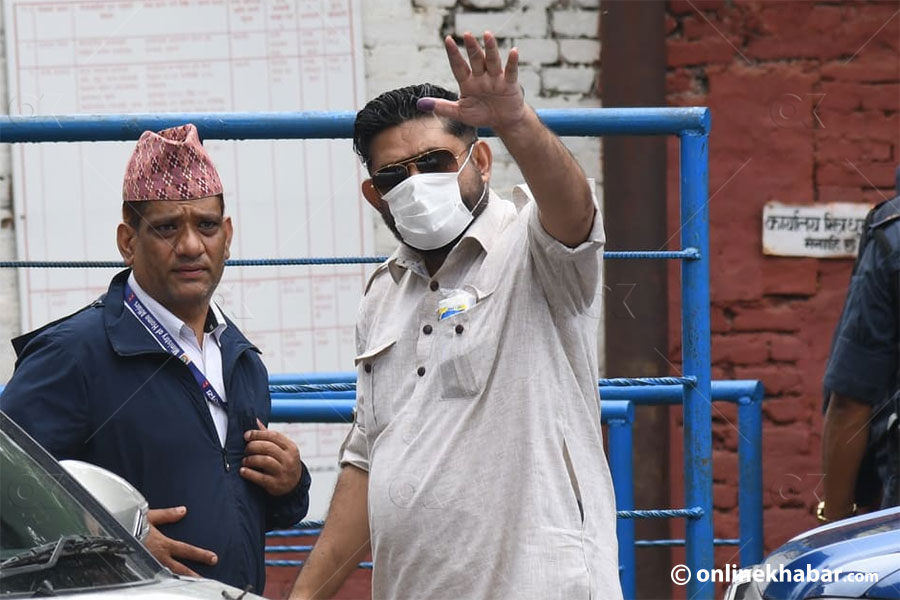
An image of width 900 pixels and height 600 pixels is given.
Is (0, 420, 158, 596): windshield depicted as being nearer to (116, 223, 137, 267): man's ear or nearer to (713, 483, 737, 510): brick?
(116, 223, 137, 267): man's ear

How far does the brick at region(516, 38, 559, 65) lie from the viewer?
598cm

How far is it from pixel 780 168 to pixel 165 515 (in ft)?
12.4

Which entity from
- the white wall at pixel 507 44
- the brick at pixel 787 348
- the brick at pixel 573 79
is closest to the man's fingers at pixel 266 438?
the white wall at pixel 507 44

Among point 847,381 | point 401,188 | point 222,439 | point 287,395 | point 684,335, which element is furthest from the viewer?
point 287,395

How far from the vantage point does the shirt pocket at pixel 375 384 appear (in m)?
2.89

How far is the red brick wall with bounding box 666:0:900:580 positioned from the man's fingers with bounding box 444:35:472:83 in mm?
3651

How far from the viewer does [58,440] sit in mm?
2986

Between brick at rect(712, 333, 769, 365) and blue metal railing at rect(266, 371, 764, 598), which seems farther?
brick at rect(712, 333, 769, 365)

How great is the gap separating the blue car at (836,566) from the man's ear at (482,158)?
3.56ft

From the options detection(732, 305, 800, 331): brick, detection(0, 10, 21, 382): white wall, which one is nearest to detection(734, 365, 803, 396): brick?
detection(732, 305, 800, 331): brick

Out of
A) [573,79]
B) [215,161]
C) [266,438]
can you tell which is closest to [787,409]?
[573,79]

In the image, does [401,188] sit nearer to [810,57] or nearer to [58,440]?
[58,440]

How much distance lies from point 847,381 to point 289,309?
7.97 ft

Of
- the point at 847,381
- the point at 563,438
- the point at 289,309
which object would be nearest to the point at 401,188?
the point at 563,438
